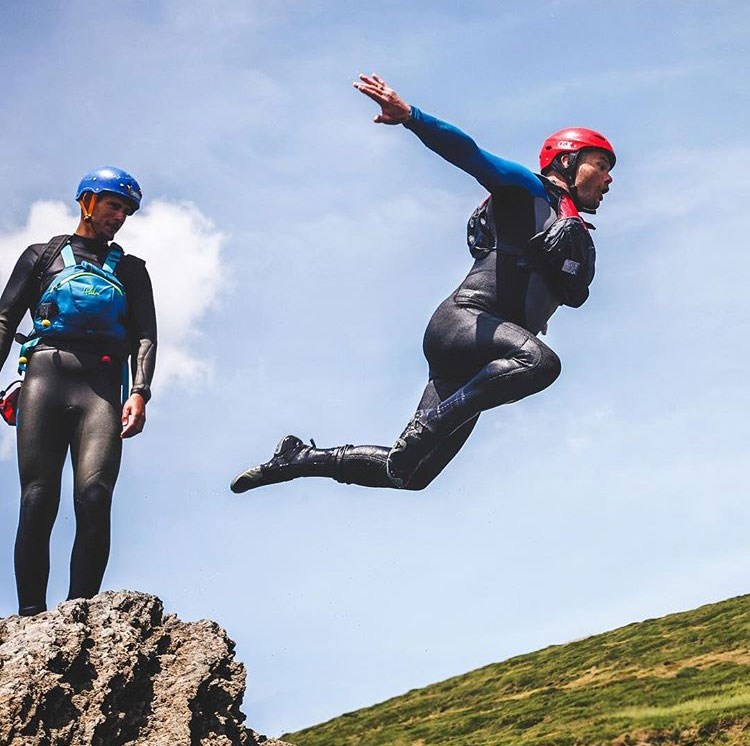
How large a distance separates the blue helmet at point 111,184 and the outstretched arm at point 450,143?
5.83 feet

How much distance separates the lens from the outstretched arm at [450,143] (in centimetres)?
731

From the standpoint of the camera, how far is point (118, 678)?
6383 millimetres

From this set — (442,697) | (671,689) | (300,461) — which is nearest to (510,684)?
(442,697)

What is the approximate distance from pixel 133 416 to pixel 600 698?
97.6ft

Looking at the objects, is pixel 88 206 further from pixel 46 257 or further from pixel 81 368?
pixel 81 368

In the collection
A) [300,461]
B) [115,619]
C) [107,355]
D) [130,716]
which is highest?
[107,355]

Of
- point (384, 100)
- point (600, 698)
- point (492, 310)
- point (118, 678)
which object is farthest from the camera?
point (600, 698)

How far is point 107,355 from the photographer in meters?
7.85

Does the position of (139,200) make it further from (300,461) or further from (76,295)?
(300,461)

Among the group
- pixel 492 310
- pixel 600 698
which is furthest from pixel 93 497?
pixel 600 698

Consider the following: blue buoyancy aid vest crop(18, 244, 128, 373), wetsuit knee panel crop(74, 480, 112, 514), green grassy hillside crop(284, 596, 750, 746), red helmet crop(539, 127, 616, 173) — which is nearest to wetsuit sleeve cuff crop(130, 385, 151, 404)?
blue buoyancy aid vest crop(18, 244, 128, 373)

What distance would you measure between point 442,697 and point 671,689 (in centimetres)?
1298

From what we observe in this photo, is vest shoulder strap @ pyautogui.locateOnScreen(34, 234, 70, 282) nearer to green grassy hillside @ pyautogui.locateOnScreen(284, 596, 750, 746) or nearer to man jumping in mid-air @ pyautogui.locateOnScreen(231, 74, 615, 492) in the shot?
man jumping in mid-air @ pyautogui.locateOnScreen(231, 74, 615, 492)

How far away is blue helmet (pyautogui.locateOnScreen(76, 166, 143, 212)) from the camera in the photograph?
795cm
